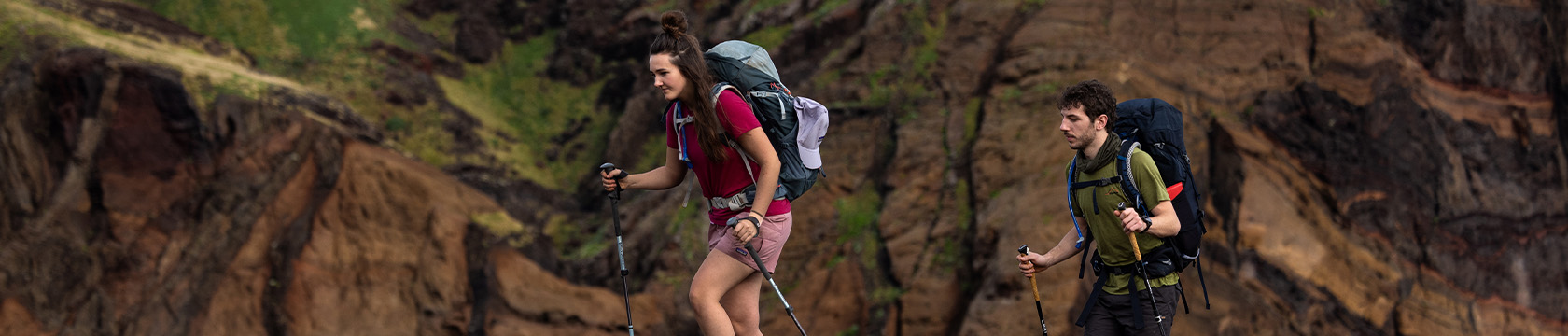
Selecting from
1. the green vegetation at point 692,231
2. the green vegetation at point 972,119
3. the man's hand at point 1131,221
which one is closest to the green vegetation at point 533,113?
the green vegetation at point 692,231

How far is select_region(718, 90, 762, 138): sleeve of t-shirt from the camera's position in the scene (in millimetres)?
5117

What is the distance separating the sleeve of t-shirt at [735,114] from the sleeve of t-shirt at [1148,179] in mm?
1964

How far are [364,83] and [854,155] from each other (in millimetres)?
14195

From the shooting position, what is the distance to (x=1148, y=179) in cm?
533

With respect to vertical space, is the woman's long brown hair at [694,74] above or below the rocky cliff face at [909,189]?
above

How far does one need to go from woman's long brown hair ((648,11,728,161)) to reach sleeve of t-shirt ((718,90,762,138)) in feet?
0.26

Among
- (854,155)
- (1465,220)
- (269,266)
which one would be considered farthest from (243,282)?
(1465,220)

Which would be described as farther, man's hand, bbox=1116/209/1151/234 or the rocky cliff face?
the rocky cliff face

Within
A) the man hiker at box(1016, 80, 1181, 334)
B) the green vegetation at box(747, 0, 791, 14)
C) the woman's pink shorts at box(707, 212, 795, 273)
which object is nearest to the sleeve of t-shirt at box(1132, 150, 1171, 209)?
the man hiker at box(1016, 80, 1181, 334)

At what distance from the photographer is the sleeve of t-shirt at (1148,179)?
17.4ft

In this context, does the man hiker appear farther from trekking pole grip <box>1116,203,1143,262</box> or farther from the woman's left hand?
the woman's left hand

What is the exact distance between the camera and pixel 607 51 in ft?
103

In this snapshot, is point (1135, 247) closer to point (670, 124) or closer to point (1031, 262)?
point (1031, 262)

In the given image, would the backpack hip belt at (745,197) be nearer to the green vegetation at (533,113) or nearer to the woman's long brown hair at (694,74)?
the woman's long brown hair at (694,74)
